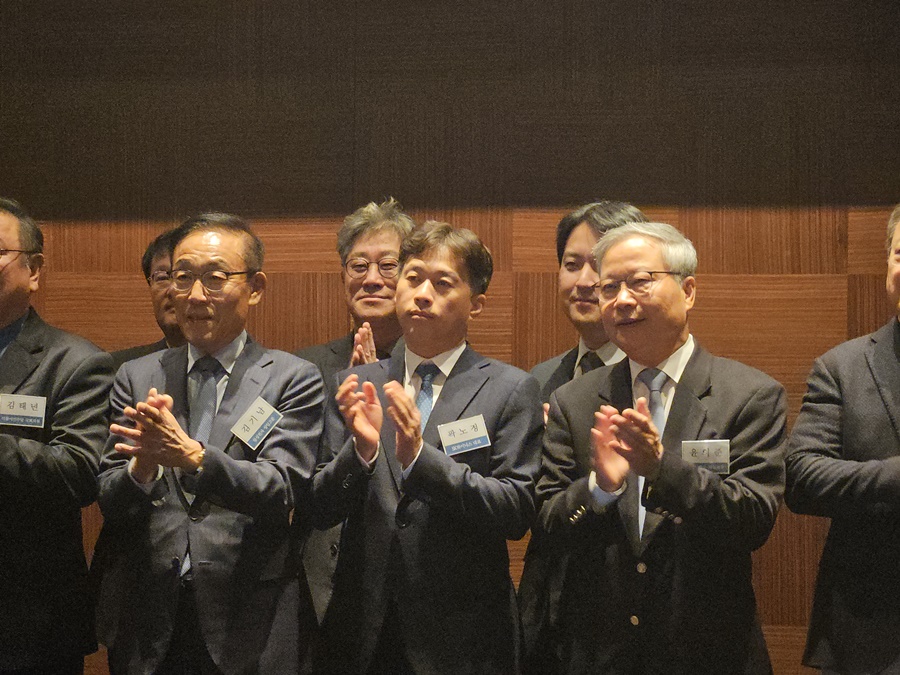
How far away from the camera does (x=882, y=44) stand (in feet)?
13.8

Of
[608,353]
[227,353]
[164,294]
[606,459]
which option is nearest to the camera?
[606,459]

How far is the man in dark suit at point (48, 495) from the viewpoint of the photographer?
117 inches

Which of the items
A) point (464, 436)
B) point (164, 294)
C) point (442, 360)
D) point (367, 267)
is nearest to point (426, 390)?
point (442, 360)

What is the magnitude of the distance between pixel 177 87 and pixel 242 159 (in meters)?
0.45

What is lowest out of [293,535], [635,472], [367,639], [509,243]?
[367,639]

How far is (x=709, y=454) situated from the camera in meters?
2.62

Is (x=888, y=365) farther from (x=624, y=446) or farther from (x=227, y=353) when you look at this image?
(x=227, y=353)

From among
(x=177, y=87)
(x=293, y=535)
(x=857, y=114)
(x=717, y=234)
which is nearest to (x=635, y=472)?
(x=293, y=535)

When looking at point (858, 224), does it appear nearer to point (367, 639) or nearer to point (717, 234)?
point (717, 234)

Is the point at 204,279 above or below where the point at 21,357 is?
above

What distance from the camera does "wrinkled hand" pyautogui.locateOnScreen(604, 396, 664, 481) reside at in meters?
2.43

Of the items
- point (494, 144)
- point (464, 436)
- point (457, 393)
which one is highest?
point (494, 144)

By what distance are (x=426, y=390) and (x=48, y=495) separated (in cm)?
114

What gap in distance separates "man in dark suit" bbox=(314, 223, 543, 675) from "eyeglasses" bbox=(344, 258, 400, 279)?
29.1 inches
